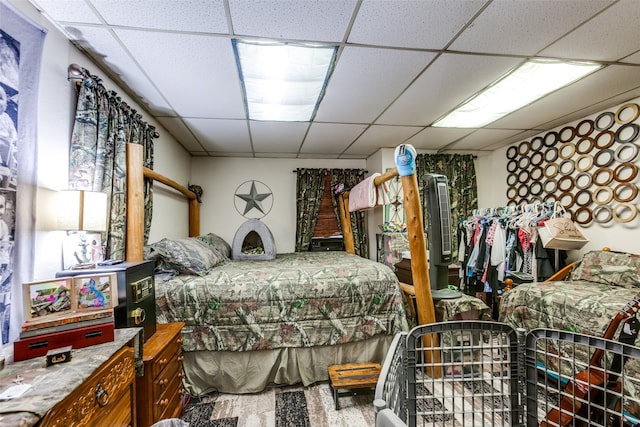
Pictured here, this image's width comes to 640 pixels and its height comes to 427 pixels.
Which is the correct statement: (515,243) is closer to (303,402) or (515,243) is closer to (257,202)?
(303,402)

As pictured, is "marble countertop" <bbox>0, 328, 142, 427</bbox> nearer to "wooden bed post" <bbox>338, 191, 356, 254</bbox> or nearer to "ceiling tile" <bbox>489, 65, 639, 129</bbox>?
"wooden bed post" <bbox>338, 191, 356, 254</bbox>

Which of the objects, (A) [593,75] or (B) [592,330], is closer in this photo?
(B) [592,330]

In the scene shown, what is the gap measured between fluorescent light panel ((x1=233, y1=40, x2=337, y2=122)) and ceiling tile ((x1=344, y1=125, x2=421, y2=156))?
95 centimetres

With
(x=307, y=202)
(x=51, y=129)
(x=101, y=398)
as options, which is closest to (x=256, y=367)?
(x=101, y=398)

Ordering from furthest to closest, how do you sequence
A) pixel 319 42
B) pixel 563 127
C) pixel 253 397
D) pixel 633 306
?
pixel 563 127 → pixel 253 397 → pixel 319 42 → pixel 633 306

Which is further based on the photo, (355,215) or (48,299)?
(355,215)

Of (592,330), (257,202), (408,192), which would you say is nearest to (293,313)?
(408,192)

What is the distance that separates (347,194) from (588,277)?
2.76 metres

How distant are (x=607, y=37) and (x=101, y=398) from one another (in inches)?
122

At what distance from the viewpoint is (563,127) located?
3109 mm

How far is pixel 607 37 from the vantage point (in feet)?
5.34

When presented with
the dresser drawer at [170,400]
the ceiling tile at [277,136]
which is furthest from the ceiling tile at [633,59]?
the dresser drawer at [170,400]

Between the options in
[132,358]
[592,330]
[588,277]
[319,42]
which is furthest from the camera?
[588,277]

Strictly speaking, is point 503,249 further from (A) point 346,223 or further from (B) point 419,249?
(A) point 346,223
